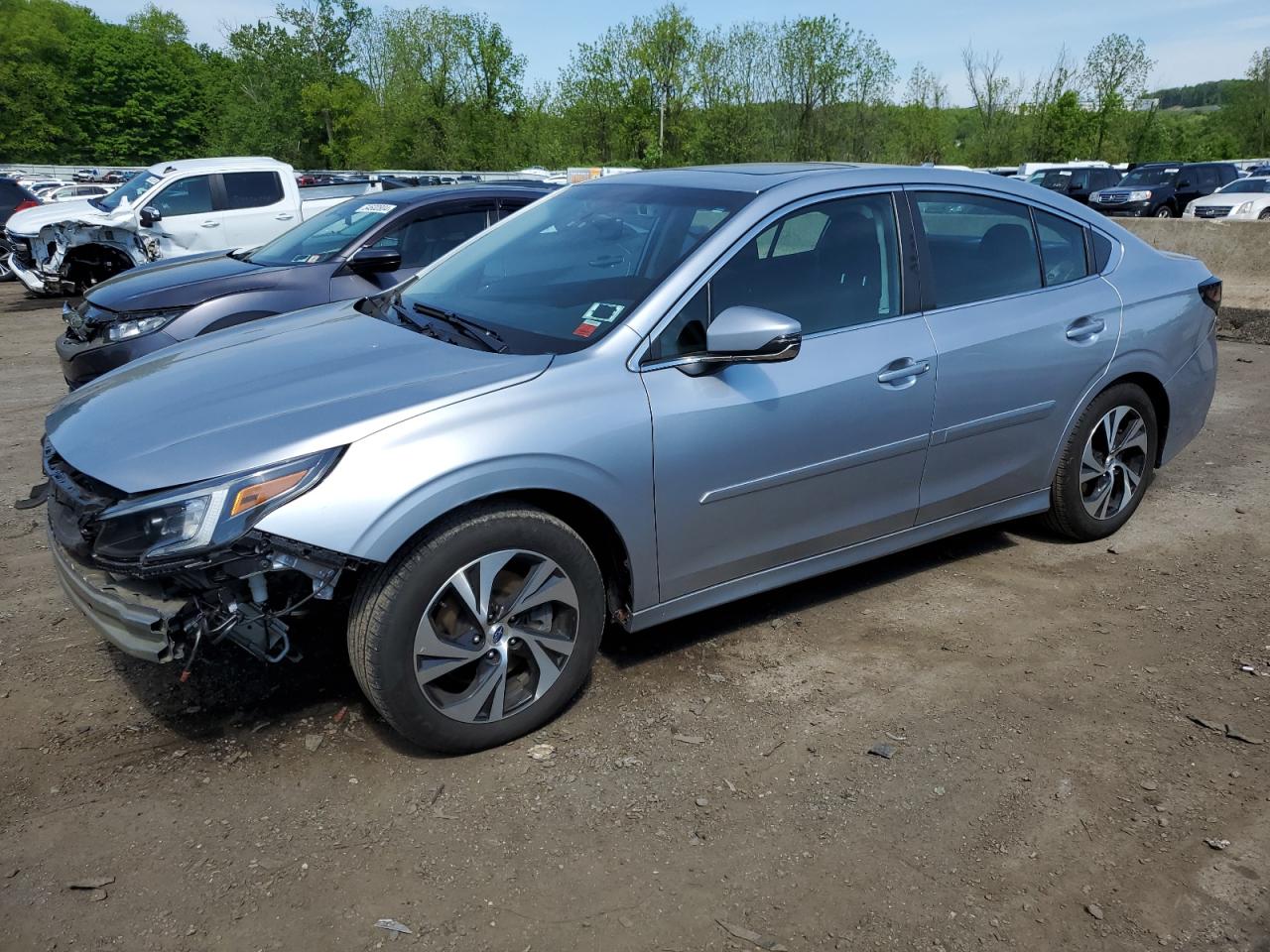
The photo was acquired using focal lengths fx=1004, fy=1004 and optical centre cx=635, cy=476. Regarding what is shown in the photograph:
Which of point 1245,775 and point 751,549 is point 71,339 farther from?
point 1245,775

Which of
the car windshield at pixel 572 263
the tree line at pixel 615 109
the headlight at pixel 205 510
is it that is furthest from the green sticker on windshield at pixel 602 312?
the tree line at pixel 615 109

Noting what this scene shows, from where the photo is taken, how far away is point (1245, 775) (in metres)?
Answer: 3.12

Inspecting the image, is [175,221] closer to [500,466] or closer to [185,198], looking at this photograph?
[185,198]

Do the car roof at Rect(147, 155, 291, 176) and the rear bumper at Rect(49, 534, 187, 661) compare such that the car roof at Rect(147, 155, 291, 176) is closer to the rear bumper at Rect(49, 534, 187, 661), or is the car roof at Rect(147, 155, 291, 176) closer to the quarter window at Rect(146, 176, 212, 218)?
the quarter window at Rect(146, 176, 212, 218)

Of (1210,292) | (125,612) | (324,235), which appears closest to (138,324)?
(324,235)

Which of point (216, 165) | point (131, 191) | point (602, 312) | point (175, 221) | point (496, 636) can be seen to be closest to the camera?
point (496, 636)

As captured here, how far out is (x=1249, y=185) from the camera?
2478cm

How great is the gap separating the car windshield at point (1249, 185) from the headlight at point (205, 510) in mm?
27185

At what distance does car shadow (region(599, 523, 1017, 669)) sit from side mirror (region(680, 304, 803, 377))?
46.2 inches

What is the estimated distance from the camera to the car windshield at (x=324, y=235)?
7.16 meters

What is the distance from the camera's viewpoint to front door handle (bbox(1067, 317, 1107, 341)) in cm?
439

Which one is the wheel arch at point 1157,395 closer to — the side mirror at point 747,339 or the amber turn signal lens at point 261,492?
the side mirror at point 747,339

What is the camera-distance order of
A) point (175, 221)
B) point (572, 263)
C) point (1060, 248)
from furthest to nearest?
point (175, 221) → point (1060, 248) → point (572, 263)

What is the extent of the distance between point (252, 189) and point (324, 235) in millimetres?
7308
